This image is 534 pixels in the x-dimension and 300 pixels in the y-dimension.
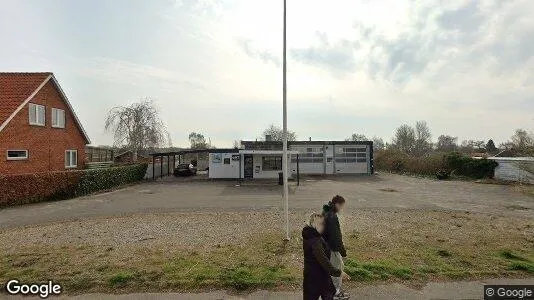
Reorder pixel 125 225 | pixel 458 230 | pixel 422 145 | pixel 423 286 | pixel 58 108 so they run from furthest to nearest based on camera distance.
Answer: pixel 422 145 → pixel 58 108 → pixel 125 225 → pixel 458 230 → pixel 423 286

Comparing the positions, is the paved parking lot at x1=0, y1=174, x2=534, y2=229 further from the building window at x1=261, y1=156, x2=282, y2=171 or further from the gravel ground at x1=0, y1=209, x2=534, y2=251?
the building window at x1=261, y1=156, x2=282, y2=171

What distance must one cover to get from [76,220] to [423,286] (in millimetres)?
11000

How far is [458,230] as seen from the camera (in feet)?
32.0

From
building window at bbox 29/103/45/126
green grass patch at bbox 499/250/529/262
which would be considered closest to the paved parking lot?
green grass patch at bbox 499/250/529/262

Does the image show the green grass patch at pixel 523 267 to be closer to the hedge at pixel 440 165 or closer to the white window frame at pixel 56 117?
the white window frame at pixel 56 117

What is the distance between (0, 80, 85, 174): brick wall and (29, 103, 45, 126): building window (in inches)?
9.4

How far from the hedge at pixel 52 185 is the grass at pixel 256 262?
31.1 feet

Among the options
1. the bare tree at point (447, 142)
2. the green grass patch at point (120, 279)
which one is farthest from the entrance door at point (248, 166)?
the bare tree at point (447, 142)

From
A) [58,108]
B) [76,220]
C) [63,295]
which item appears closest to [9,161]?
[58,108]

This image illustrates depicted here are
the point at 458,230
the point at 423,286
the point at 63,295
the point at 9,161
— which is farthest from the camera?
the point at 9,161

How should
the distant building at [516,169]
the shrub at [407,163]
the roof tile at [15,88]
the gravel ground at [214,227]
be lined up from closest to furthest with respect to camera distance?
1. the gravel ground at [214,227]
2. the roof tile at [15,88]
3. the distant building at [516,169]
4. the shrub at [407,163]

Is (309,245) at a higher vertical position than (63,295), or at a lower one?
higher

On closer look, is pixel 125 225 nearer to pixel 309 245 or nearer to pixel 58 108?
pixel 309 245

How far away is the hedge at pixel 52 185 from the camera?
608 inches
